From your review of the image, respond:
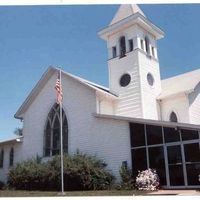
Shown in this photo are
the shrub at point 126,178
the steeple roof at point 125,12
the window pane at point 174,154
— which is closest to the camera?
the window pane at point 174,154

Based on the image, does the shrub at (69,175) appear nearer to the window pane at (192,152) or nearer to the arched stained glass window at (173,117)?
the window pane at (192,152)

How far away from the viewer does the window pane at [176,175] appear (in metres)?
14.1

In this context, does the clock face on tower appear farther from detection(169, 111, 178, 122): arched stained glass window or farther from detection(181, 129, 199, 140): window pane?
detection(181, 129, 199, 140): window pane

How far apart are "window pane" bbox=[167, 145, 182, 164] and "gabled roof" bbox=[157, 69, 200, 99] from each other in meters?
5.80

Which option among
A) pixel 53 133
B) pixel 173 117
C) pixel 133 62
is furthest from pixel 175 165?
pixel 133 62

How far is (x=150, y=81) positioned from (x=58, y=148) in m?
7.41

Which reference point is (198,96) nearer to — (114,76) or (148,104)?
(148,104)

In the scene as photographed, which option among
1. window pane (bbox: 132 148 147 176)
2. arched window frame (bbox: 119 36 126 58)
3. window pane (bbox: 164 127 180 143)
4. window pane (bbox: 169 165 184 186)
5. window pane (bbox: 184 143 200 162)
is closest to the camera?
window pane (bbox: 184 143 200 162)

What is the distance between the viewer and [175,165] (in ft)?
47.3

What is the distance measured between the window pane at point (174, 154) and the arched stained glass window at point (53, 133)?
22.5ft

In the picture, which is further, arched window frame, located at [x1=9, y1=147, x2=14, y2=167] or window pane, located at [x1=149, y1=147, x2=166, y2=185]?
arched window frame, located at [x1=9, y1=147, x2=14, y2=167]

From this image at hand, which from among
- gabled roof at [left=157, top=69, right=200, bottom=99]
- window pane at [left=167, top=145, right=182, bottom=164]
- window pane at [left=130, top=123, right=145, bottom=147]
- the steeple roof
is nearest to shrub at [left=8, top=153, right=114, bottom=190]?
window pane at [left=130, top=123, right=145, bottom=147]

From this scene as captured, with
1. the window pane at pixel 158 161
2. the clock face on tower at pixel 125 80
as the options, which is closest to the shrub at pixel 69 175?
the window pane at pixel 158 161

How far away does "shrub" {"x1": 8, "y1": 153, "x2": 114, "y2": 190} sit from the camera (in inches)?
622
